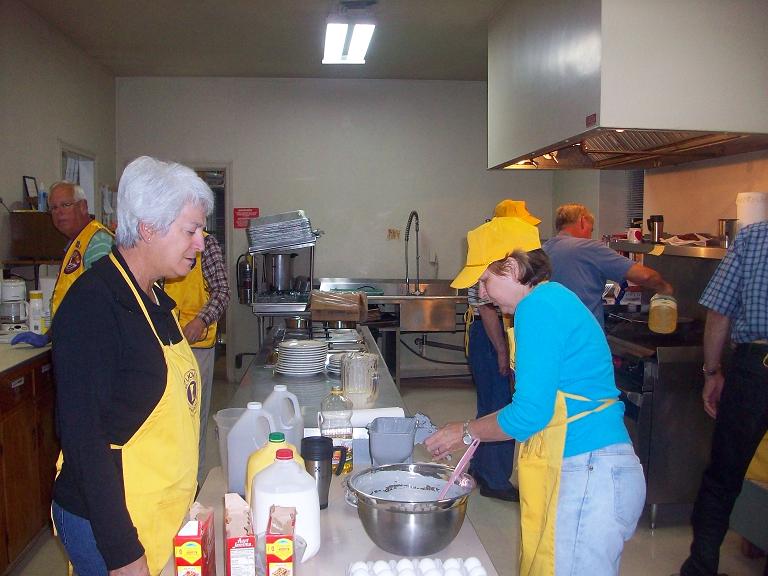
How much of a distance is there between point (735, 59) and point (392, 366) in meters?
4.18

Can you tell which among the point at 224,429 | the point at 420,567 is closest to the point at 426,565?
the point at 420,567

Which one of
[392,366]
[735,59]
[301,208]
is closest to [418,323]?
[392,366]

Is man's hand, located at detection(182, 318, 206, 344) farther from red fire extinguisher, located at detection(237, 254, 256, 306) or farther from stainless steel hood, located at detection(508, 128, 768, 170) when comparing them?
red fire extinguisher, located at detection(237, 254, 256, 306)

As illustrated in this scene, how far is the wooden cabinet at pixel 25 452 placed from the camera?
305 centimetres

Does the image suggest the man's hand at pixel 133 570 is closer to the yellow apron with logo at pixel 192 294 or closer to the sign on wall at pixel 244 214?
the yellow apron with logo at pixel 192 294

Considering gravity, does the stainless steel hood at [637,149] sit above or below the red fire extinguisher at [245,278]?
above

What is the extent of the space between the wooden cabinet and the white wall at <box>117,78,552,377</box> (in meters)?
3.78

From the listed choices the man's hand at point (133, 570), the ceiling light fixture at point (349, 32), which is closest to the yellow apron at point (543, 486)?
the man's hand at point (133, 570)

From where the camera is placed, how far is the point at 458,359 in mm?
7531

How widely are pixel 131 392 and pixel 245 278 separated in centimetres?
547

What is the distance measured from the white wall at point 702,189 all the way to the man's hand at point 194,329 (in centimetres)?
306

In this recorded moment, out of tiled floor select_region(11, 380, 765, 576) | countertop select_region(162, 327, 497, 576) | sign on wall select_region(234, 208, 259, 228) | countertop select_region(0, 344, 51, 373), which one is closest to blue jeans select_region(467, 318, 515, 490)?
tiled floor select_region(11, 380, 765, 576)

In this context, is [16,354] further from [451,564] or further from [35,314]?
[451,564]

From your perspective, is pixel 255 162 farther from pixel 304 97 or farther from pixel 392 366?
pixel 392 366
